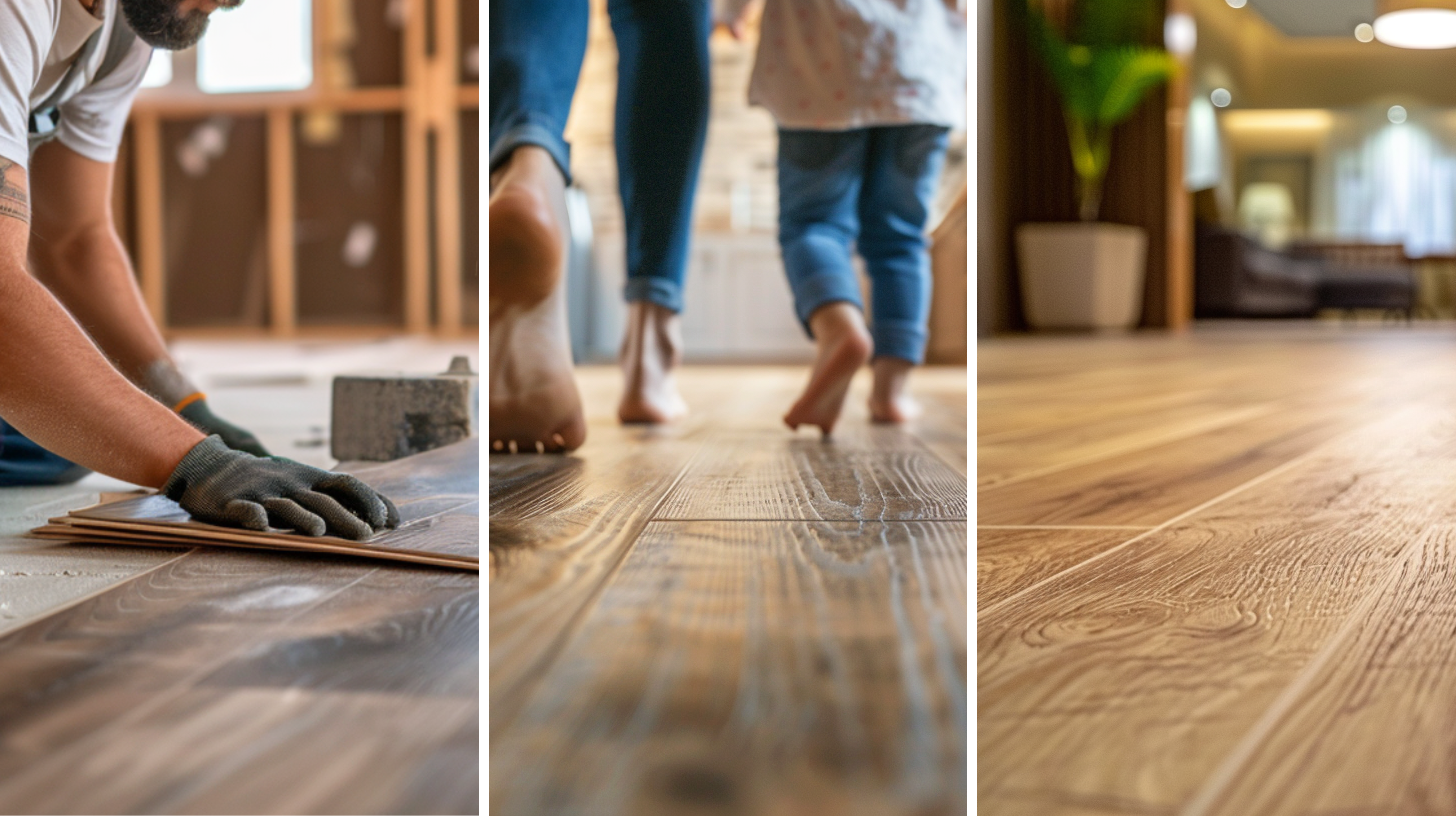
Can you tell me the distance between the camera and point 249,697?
335mm

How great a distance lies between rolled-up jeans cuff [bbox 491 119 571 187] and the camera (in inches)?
33.4

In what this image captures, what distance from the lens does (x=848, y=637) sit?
37 cm

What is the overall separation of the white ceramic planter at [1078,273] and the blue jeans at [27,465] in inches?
151

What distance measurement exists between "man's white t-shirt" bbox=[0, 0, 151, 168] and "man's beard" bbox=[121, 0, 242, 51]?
12mm

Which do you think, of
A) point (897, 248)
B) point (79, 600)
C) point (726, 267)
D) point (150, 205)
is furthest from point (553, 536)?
point (150, 205)

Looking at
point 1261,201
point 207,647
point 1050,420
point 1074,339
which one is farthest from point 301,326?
point 1261,201

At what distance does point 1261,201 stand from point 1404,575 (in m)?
8.93

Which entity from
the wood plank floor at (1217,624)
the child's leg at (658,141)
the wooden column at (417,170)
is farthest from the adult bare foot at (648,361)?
the wooden column at (417,170)

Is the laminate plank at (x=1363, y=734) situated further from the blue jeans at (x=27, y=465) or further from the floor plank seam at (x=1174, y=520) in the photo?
the blue jeans at (x=27, y=465)

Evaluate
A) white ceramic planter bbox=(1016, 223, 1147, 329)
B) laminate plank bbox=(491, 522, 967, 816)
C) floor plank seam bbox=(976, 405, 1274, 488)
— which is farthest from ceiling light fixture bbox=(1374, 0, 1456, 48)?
laminate plank bbox=(491, 522, 967, 816)

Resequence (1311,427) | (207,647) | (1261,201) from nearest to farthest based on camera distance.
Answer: (207,647) < (1311,427) < (1261,201)

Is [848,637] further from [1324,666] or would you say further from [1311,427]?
[1311,427]

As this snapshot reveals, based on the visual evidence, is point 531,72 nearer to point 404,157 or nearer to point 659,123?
point 659,123

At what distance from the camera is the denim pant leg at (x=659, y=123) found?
0.98 metres
